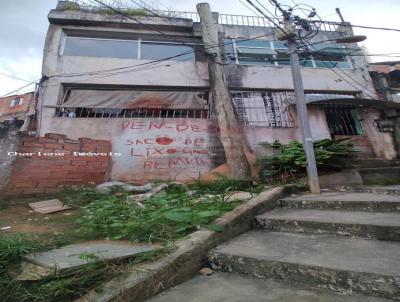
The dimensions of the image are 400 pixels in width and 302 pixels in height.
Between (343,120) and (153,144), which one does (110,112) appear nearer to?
(153,144)

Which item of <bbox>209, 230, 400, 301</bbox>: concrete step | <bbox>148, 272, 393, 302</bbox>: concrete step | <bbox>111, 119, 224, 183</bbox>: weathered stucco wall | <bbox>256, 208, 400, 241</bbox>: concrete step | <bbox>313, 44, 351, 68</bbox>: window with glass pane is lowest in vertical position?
<bbox>148, 272, 393, 302</bbox>: concrete step

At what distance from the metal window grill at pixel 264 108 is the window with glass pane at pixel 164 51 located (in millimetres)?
2553

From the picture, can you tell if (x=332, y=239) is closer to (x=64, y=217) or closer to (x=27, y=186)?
(x=64, y=217)

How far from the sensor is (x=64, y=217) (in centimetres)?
427

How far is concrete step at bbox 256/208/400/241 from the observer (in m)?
2.41

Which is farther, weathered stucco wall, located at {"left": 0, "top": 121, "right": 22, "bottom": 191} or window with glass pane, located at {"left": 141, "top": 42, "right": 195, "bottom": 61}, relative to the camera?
window with glass pane, located at {"left": 141, "top": 42, "right": 195, "bottom": 61}

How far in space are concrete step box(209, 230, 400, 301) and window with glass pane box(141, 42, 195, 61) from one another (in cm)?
901

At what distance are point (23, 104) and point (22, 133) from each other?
17396 millimetres

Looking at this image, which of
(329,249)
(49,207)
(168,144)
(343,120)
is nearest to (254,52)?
(343,120)

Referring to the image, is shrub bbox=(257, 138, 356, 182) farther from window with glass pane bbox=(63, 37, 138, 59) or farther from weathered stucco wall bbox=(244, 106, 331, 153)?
window with glass pane bbox=(63, 37, 138, 59)

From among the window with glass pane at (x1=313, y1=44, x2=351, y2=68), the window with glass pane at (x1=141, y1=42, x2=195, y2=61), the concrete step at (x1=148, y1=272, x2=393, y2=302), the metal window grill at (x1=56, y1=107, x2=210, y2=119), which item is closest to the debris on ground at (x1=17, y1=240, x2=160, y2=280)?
the concrete step at (x1=148, y1=272, x2=393, y2=302)

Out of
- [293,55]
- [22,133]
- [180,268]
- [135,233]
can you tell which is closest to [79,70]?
[22,133]

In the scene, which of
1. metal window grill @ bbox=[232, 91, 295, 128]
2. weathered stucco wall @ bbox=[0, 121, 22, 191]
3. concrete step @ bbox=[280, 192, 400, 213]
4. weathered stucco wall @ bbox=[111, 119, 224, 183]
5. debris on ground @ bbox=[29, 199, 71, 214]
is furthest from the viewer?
metal window grill @ bbox=[232, 91, 295, 128]

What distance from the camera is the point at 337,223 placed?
267cm
